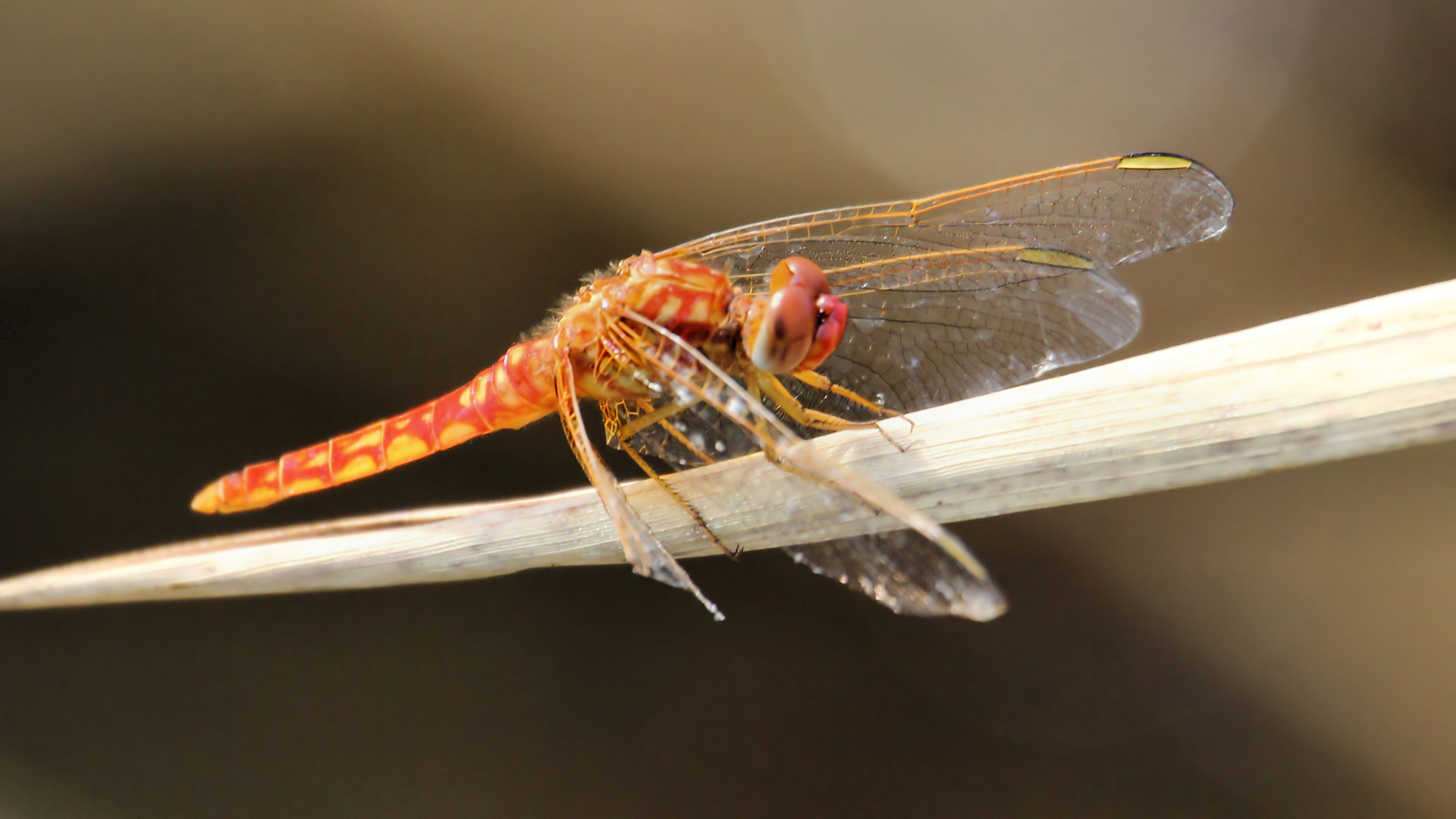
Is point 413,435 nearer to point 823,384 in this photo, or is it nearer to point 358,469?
point 358,469

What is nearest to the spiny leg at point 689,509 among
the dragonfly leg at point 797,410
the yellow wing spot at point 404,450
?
the dragonfly leg at point 797,410

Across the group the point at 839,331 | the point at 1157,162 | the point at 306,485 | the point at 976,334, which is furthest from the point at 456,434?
the point at 1157,162

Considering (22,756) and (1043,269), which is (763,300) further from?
(22,756)

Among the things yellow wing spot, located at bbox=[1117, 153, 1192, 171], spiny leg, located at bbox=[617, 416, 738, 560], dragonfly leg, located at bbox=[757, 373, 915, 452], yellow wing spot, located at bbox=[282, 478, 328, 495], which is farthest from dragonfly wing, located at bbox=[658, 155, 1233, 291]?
yellow wing spot, located at bbox=[282, 478, 328, 495]

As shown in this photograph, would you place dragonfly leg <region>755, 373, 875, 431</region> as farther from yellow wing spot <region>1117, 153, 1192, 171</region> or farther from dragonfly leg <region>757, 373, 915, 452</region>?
yellow wing spot <region>1117, 153, 1192, 171</region>

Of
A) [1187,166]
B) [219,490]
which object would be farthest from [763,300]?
[219,490]
